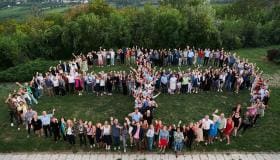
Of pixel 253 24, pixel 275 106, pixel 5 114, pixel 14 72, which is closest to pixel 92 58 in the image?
pixel 14 72

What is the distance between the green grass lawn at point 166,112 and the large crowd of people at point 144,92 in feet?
1.44

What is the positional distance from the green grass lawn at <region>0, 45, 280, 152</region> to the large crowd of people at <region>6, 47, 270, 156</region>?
440mm

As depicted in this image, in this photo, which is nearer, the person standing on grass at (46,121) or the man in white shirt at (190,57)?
the person standing on grass at (46,121)

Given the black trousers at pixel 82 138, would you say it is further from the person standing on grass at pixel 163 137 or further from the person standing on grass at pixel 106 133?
the person standing on grass at pixel 163 137

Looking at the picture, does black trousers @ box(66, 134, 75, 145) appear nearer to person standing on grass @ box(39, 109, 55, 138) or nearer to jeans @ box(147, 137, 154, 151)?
person standing on grass @ box(39, 109, 55, 138)

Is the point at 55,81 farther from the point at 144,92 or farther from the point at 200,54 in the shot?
the point at 200,54

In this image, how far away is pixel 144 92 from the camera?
68.8ft

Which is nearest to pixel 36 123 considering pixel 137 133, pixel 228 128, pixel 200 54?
pixel 137 133

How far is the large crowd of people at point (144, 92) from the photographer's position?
17000 millimetres

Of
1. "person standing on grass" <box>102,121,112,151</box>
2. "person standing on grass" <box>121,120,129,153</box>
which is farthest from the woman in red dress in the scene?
"person standing on grass" <box>102,121,112,151</box>

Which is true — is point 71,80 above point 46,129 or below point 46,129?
above

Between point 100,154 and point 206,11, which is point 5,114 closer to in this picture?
point 100,154

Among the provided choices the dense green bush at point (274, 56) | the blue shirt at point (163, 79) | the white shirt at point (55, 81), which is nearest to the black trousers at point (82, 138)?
the white shirt at point (55, 81)

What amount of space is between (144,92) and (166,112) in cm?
168
